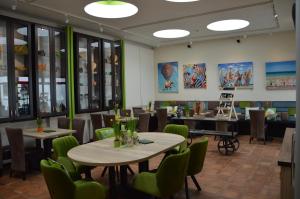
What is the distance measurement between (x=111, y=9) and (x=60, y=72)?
1.98 meters

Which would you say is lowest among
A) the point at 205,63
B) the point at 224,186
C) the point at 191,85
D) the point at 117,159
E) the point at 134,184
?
the point at 224,186

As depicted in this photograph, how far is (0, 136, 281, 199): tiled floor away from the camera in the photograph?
3.64 meters

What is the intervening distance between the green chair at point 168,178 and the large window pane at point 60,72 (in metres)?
3.89

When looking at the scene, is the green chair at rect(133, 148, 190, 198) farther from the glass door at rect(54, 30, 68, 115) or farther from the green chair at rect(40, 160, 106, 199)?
the glass door at rect(54, 30, 68, 115)

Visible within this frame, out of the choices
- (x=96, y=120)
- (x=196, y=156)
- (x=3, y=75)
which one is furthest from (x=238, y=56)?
(x=3, y=75)

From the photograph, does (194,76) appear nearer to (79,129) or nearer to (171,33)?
(171,33)

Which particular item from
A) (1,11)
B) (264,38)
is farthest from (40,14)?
(264,38)

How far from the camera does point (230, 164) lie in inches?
198

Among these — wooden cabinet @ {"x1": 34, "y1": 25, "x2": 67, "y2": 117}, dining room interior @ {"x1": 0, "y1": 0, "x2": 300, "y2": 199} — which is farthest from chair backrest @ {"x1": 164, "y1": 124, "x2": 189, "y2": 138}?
wooden cabinet @ {"x1": 34, "y1": 25, "x2": 67, "y2": 117}

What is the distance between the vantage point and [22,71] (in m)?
5.24

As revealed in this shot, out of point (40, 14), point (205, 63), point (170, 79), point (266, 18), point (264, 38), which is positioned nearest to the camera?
point (40, 14)

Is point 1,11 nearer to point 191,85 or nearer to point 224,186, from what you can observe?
point 224,186

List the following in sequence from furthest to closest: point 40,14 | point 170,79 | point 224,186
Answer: point 170,79
point 40,14
point 224,186

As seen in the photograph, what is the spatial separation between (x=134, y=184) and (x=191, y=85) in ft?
21.7
